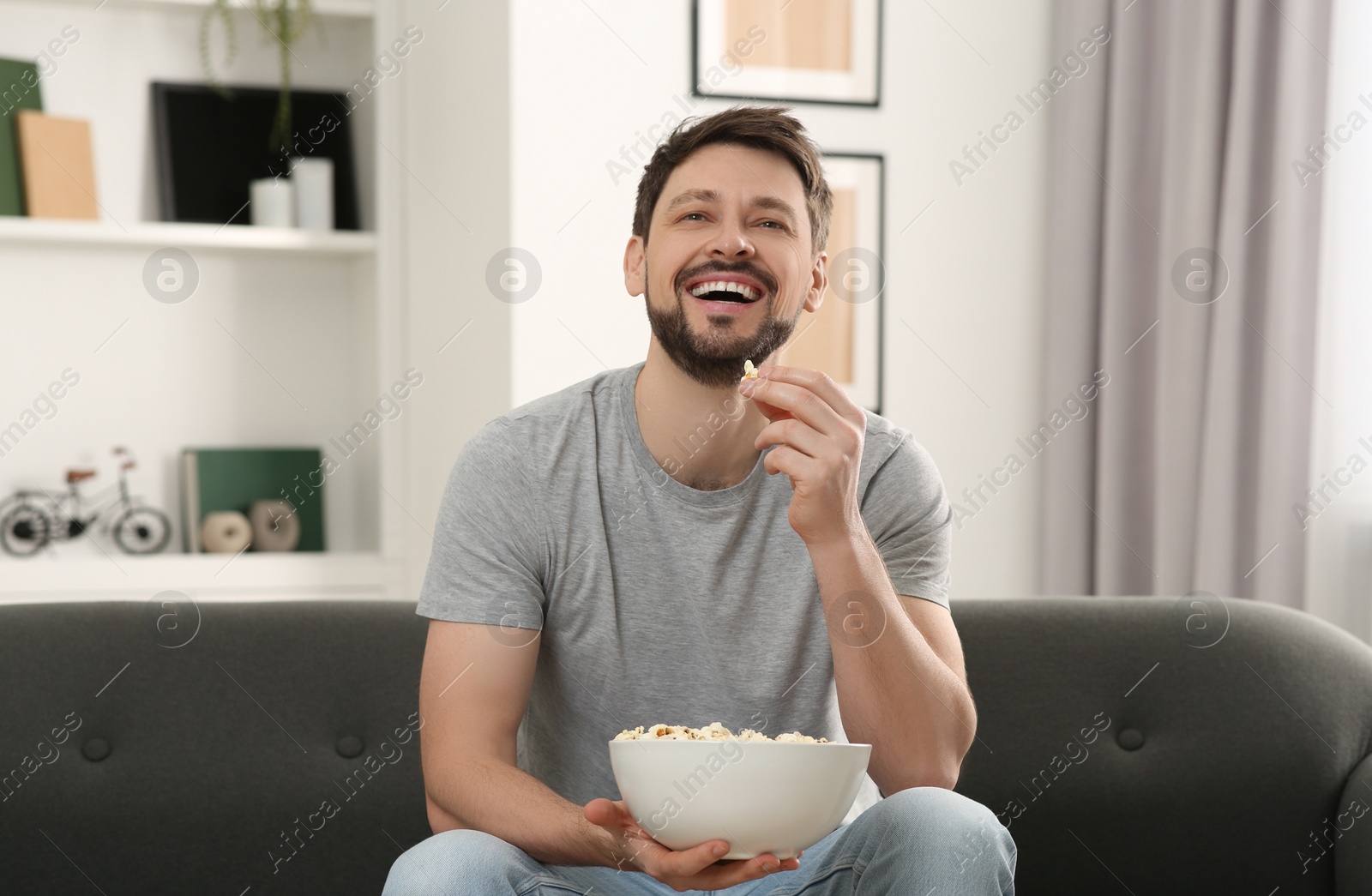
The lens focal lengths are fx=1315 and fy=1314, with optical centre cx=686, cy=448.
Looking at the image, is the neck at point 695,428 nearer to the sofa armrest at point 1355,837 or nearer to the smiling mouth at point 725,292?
the smiling mouth at point 725,292

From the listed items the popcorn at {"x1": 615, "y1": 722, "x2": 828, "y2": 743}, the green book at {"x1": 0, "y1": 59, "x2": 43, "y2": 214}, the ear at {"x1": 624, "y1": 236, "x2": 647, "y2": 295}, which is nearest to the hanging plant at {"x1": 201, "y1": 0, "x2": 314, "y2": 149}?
the green book at {"x1": 0, "y1": 59, "x2": 43, "y2": 214}

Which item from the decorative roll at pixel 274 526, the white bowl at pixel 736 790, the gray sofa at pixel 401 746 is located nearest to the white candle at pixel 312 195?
the decorative roll at pixel 274 526

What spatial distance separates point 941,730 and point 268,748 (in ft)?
2.78

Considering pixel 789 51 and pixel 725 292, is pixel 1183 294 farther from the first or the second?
pixel 725 292

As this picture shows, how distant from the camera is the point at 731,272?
155cm

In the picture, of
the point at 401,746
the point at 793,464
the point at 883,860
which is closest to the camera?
the point at 883,860

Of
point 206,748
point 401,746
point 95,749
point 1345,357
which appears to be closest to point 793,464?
point 401,746

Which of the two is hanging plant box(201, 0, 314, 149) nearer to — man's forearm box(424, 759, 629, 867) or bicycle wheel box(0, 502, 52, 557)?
bicycle wheel box(0, 502, 52, 557)

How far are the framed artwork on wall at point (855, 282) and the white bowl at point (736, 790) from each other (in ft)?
6.00

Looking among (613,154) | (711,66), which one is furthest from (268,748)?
(711,66)

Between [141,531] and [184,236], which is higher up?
[184,236]

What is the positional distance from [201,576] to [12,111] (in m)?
1.10

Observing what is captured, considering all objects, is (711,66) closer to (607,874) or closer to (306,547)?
(306,547)

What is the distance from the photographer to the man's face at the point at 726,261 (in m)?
1.54
